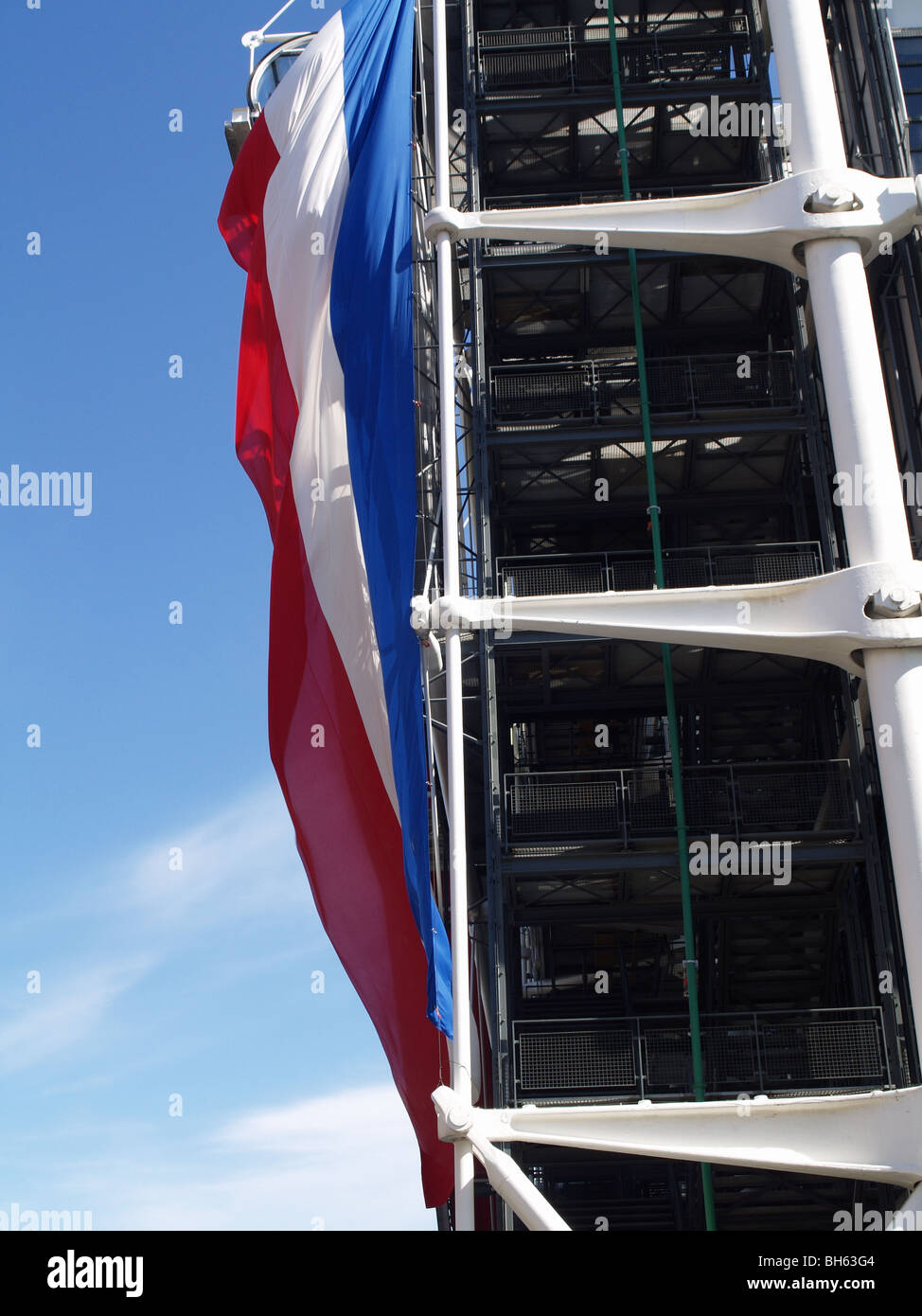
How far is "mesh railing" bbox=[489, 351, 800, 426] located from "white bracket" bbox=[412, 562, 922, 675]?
26.4 ft

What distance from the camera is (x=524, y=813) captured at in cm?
2373

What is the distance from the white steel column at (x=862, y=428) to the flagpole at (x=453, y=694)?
4892 millimetres

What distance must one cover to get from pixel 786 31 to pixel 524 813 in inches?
482

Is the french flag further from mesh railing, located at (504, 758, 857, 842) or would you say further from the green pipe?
mesh railing, located at (504, 758, 857, 842)

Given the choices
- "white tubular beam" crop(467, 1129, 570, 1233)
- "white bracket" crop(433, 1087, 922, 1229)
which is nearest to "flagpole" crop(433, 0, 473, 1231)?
"white tubular beam" crop(467, 1129, 570, 1233)

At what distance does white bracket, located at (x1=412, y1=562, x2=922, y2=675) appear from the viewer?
17406 mm

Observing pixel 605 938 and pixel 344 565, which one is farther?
pixel 605 938

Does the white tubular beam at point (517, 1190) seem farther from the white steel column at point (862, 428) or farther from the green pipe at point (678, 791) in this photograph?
the white steel column at point (862, 428)

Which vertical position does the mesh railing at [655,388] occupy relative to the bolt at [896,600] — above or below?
above

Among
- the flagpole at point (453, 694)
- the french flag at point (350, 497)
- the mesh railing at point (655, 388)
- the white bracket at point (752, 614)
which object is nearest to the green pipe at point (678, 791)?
the mesh railing at point (655, 388)

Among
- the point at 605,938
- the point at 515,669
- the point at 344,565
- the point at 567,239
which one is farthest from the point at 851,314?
the point at 605,938

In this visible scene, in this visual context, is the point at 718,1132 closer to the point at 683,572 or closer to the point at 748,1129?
the point at 748,1129

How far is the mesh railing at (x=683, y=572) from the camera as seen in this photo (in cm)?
2456
